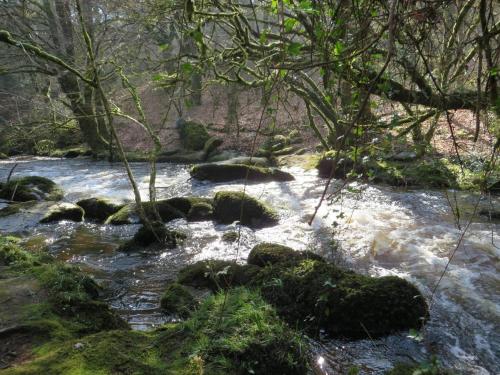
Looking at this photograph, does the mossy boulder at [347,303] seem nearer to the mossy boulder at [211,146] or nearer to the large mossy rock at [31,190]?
the large mossy rock at [31,190]

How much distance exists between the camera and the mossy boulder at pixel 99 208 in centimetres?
967

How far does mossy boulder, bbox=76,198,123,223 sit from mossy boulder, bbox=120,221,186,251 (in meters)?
2.56

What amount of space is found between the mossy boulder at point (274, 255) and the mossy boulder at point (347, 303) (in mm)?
740

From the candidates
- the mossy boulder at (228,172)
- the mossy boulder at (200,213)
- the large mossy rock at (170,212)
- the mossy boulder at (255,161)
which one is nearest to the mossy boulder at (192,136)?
the mossy boulder at (255,161)

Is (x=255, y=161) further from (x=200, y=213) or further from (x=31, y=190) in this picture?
(x=31, y=190)

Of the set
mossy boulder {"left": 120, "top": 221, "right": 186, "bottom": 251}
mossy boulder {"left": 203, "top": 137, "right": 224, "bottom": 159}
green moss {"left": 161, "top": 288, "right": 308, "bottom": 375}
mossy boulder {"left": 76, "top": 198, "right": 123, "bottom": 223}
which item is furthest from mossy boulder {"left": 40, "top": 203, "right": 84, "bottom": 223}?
mossy boulder {"left": 203, "top": 137, "right": 224, "bottom": 159}

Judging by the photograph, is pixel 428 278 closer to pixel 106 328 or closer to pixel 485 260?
pixel 485 260

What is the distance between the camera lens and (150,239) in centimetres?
743

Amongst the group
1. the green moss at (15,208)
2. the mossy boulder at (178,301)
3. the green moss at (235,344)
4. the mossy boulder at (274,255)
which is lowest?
the green moss at (15,208)

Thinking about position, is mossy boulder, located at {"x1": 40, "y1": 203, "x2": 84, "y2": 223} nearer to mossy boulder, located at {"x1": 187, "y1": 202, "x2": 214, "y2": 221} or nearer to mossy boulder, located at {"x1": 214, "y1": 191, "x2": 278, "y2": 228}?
mossy boulder, located at {"x1": 187, "y1": 202, "x2": 214, "y2": 221}

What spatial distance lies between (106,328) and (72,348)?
3.16ft

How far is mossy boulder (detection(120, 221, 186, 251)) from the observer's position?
7297 millimetres

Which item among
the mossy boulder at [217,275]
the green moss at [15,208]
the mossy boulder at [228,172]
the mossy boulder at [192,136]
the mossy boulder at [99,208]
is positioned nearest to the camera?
the mossy boulder at [217,275]

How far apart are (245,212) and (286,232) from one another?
112 centimetres
